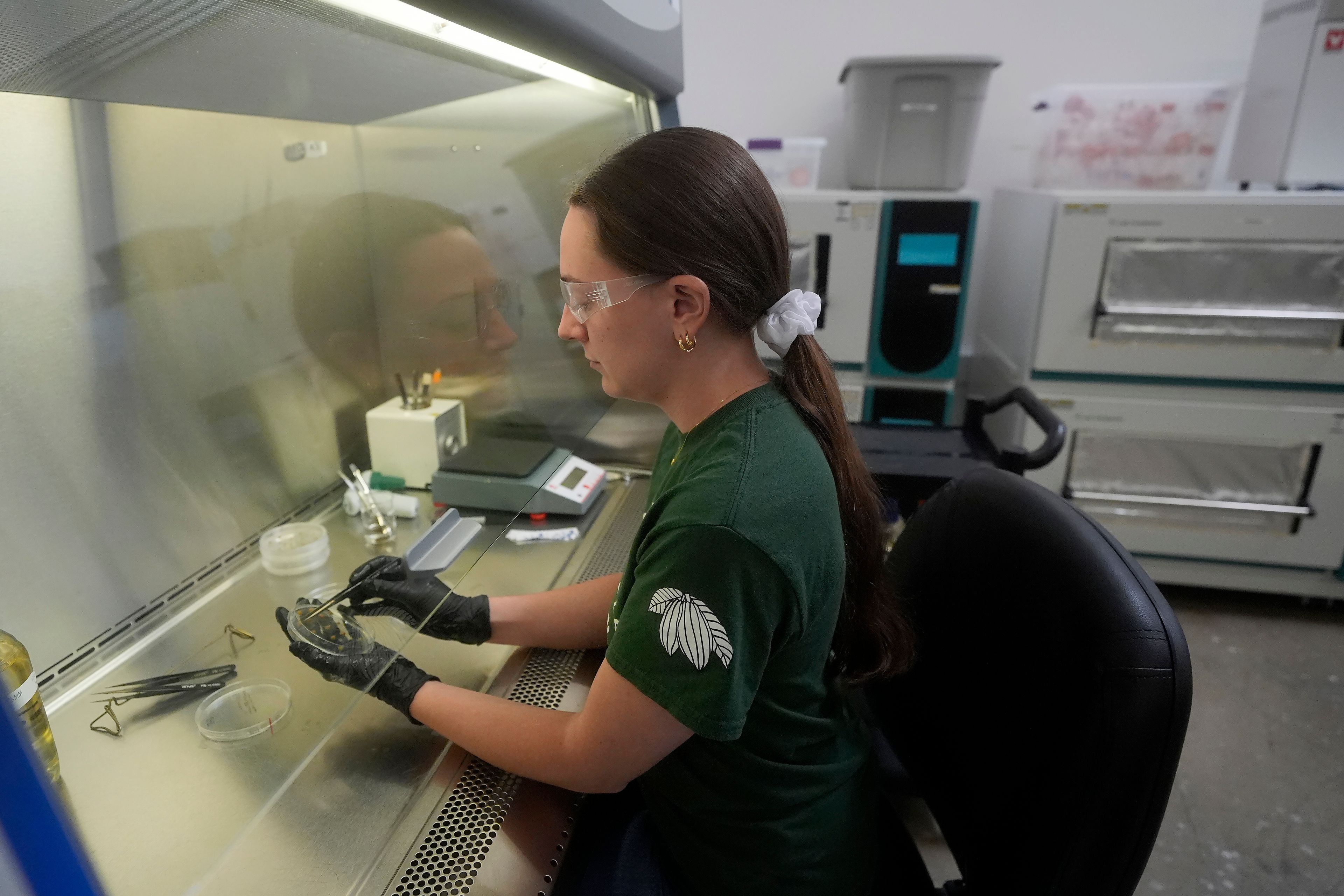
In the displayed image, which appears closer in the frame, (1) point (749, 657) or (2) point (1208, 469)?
(1) point (749, 657)

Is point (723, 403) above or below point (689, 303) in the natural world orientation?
below

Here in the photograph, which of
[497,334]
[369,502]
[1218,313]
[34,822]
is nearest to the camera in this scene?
[34,822]

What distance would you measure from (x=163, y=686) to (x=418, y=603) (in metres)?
0.28

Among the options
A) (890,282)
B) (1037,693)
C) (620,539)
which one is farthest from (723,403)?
(890,282)

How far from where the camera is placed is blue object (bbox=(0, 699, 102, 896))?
1.02 feet

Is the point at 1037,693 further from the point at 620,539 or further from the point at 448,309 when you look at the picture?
the point at 448,309

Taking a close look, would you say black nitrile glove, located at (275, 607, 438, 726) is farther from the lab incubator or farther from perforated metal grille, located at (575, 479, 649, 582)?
perforated metal grille, located at (575, 479, 649, 582)

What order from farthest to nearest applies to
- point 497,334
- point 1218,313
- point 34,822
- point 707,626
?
point 1218,313 → point 497,334 → point 707,626 → point 34,822

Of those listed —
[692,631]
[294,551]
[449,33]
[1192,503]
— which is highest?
[449,33]

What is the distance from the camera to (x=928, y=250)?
2.43 m

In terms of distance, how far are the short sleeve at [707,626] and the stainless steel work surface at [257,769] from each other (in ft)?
0.78

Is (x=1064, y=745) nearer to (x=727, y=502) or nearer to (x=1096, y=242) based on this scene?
(x=727, y=502)

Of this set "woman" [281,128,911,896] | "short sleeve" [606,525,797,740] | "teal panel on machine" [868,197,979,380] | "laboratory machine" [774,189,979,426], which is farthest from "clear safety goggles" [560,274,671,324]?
"teal panel on machine" [868,197,979,380]

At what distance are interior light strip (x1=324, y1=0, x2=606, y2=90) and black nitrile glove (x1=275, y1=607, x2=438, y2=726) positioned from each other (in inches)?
25.2
